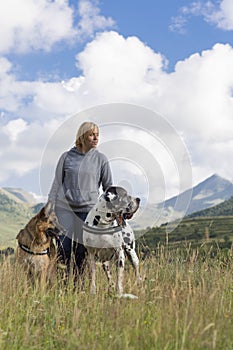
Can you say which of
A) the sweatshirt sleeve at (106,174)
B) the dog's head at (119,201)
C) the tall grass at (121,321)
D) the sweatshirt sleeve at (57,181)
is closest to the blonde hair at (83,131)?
the sweatshirt sleeve at (57,181)

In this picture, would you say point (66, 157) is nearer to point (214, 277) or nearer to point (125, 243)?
point (125, 243)

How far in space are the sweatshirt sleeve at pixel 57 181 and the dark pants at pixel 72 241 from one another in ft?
0.64

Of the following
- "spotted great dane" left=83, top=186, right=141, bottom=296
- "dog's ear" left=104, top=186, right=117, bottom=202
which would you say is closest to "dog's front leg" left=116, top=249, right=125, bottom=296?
"spotted great dane" left=83, top=186, right=141, bottom=296

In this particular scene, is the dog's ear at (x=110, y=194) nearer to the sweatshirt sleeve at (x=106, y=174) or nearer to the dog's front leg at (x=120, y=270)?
the sweatshirt sleeve at (x=106, y=174)

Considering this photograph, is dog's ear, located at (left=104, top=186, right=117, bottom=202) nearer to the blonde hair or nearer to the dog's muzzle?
the dog's muzzle

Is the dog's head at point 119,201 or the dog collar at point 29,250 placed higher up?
the dog's head at point 119,201

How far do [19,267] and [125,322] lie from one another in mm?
3373

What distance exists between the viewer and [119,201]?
255 inches

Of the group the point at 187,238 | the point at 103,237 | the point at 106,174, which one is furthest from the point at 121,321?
the point at 187,238

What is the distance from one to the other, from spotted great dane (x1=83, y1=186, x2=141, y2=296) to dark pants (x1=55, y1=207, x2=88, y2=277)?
0.30 metres

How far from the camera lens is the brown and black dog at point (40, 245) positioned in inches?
279

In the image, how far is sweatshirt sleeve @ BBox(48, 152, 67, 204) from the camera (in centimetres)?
709

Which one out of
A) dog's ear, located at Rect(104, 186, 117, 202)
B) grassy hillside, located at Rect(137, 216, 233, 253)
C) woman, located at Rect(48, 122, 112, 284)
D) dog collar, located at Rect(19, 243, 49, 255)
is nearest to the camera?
dog's ear, located at Rect(104, 186, 117, 202)

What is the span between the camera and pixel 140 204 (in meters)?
6.63
